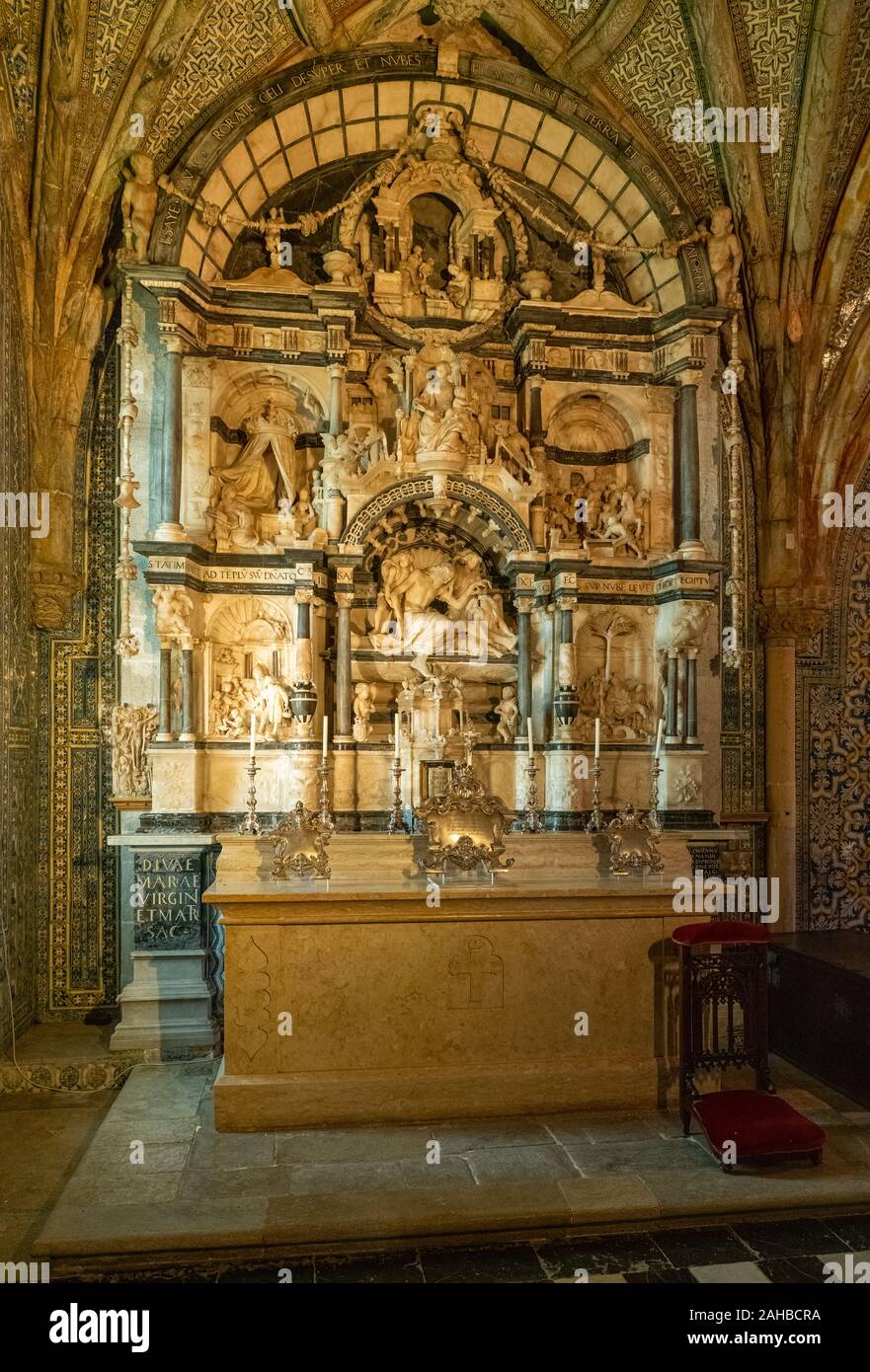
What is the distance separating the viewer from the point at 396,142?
9188 millimetres

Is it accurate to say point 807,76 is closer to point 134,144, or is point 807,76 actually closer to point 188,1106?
point 134,144

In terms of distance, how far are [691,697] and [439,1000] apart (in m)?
4.14

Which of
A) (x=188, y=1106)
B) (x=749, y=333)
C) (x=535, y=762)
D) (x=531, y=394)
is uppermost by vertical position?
(x=749, y=333)

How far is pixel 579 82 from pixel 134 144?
4.14 metres

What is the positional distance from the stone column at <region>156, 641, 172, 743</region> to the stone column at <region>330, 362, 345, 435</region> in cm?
256

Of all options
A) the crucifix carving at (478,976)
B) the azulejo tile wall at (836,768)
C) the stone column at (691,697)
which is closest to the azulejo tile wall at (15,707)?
the crucifix carving at (478,976)

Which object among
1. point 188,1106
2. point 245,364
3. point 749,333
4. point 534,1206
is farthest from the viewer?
point 749,333

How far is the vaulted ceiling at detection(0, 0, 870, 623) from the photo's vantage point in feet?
25.2

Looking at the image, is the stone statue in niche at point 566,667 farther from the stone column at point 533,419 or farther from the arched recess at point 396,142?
the arched recess at point 396,142

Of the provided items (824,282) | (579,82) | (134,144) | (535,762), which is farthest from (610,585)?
(134,144)

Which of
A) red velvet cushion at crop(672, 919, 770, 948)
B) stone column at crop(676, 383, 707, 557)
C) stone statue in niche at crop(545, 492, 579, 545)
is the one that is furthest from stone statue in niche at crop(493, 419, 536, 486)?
red velvet cushion at crop(672, 919, 770, 948)

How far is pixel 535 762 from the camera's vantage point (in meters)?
8.93

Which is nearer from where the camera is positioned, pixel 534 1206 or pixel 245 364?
pixel 534 1206

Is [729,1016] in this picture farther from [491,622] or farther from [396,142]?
[396,142]
